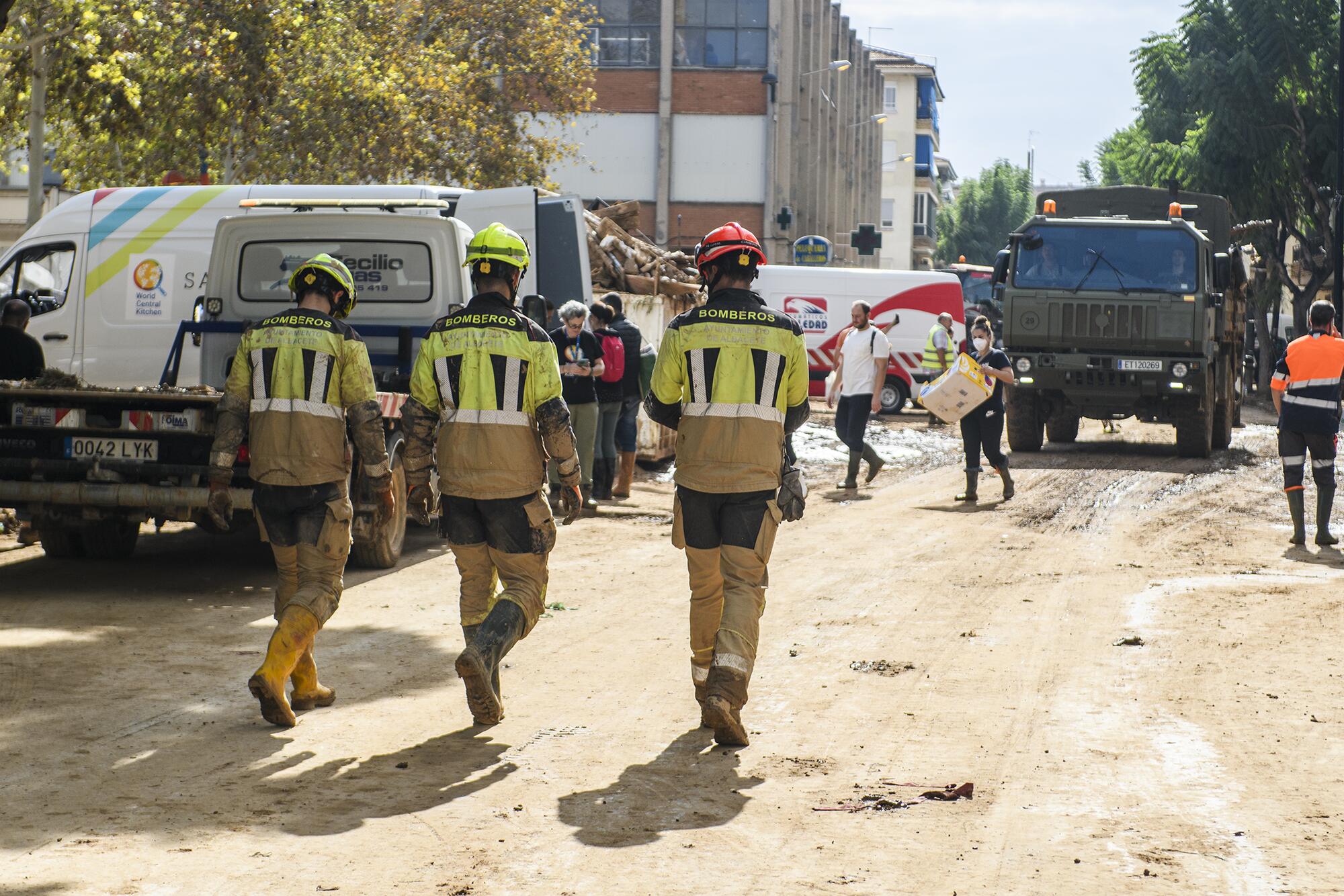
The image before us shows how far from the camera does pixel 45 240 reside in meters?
14.1

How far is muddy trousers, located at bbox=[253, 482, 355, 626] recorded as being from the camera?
633 cm

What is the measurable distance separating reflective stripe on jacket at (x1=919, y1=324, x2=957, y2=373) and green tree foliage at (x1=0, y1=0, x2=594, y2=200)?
Result: 7726 millimetres

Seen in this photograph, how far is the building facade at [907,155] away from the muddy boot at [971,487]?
7335cm

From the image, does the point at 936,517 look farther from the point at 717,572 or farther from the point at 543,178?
the point at 543,178

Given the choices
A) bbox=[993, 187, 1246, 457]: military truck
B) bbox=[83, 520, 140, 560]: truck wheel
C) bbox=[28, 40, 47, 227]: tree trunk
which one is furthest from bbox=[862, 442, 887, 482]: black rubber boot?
bbox=[28, 40, 47, 227]: tree trunk

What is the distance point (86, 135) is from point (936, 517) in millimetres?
11709

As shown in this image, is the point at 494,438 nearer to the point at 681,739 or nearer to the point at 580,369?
the point at 681,739

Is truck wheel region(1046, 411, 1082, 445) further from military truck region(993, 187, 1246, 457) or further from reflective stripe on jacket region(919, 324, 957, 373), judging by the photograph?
reflective stripe on jacket region(919, 324, 957, 373)

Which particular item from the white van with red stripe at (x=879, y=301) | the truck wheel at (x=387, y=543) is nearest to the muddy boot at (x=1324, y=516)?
the truck wheel at (x=387, y=543)

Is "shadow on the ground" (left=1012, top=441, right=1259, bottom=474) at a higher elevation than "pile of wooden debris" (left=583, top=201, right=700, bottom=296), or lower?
lower

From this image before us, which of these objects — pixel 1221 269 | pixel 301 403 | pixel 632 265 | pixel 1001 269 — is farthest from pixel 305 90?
pixel 301 403

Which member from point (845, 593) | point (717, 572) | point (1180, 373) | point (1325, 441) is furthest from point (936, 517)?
point (717, 572)

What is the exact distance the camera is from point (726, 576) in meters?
6.10

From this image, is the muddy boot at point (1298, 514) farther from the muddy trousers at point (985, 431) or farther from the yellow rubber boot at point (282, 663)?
the yellow rubber boot at point (282, 663)
